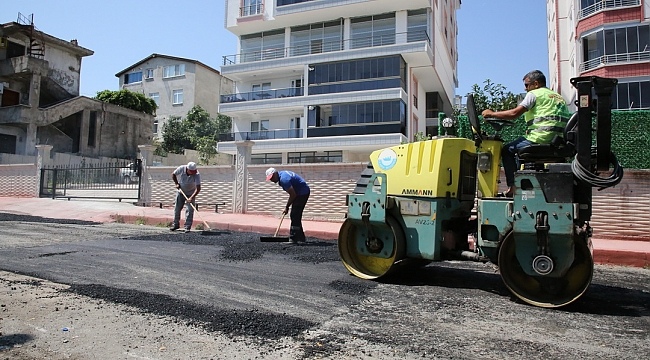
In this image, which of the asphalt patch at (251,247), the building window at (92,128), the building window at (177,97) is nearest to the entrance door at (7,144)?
the building window at (92,128)

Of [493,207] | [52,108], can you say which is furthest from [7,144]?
[493,207]

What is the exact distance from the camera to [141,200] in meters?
14.9

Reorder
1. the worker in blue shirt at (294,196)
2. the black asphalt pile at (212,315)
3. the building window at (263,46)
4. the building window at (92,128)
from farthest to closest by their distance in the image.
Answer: the building window at (92,128), the building window at (263,46), the worker in blue shirt at (294,196), the black asphalt pile at (212,315)

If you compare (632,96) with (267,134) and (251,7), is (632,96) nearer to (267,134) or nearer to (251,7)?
(267,134)

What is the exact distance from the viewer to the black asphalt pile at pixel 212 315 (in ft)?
10.5

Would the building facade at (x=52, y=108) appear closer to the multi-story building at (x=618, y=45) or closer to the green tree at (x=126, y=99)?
the green tree at (x=126, y=99)

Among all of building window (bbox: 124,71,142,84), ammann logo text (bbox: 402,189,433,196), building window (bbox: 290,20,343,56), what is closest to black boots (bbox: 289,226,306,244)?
ammann logo text (bbox: 402,189,433,196)

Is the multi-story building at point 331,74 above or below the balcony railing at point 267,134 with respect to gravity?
above

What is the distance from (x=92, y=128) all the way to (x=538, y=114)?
3830cm

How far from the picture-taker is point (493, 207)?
4.15 meters

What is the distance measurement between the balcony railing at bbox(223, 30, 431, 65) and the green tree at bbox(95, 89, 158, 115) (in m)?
12.2

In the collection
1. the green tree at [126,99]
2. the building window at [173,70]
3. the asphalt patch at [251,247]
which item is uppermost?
the building window at [173,70]

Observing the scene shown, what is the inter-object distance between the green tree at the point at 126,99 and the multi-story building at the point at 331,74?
12046mm

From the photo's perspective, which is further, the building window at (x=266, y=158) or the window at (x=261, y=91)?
the window at (x=261, y=91)
